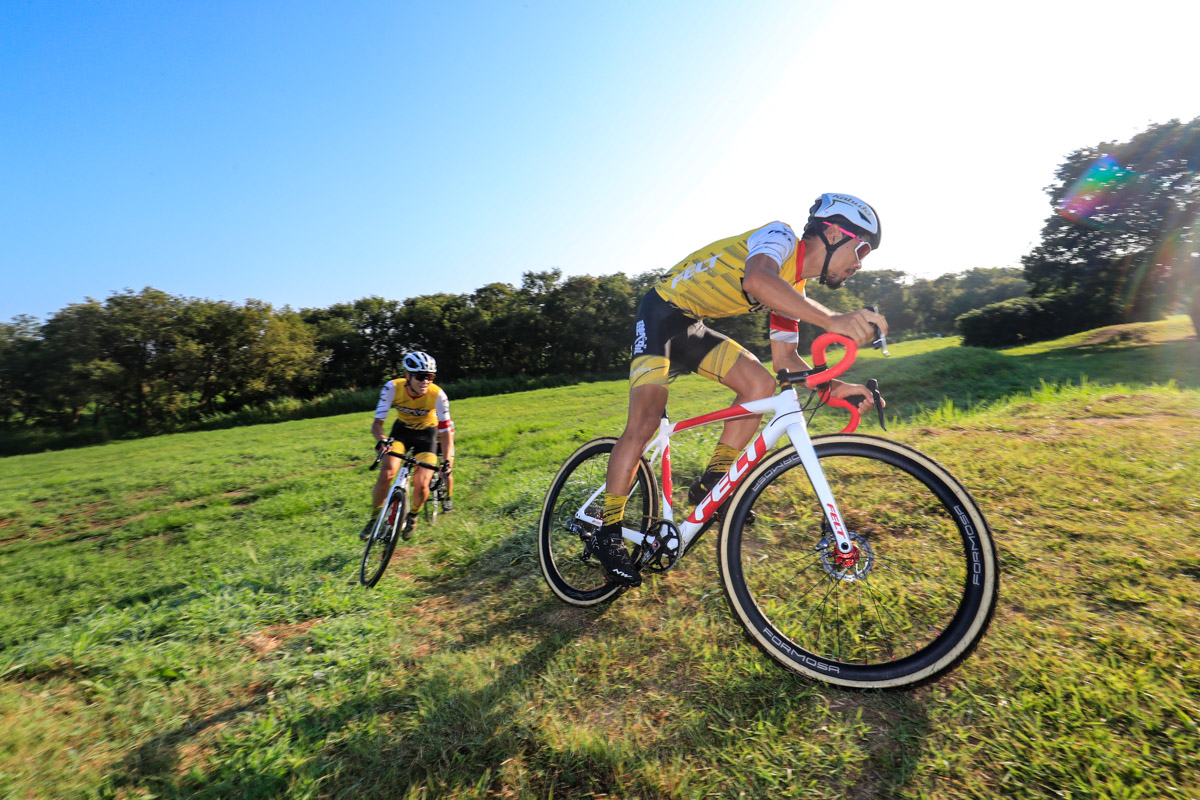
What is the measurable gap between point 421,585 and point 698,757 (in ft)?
10.3

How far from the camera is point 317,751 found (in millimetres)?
2396

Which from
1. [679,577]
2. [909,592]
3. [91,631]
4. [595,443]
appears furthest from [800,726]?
[91,631]

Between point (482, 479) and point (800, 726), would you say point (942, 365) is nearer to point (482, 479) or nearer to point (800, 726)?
point (482, 479)

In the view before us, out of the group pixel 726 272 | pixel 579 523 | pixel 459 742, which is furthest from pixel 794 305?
pixel 459 742

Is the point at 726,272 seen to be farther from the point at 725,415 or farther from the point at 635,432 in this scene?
the point at 635,432

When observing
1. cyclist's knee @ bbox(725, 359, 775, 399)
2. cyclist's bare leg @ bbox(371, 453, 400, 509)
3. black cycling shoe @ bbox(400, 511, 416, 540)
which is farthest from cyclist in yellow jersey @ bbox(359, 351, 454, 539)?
cyclist's knee @ bbox(725, 359, 775, 399)

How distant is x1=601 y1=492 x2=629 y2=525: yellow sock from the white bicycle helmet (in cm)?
170

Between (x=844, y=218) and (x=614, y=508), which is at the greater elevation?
(x=844, y=218)

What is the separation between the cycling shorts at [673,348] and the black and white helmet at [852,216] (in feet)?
2.85

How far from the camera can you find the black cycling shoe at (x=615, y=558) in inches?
118

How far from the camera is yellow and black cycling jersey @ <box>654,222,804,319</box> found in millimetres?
2766

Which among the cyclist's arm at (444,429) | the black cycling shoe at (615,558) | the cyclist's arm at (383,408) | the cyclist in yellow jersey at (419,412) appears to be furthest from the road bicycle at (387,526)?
the black cycling shoe at (615,558)

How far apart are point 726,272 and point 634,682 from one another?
89.3 inches

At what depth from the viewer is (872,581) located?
2729mm
